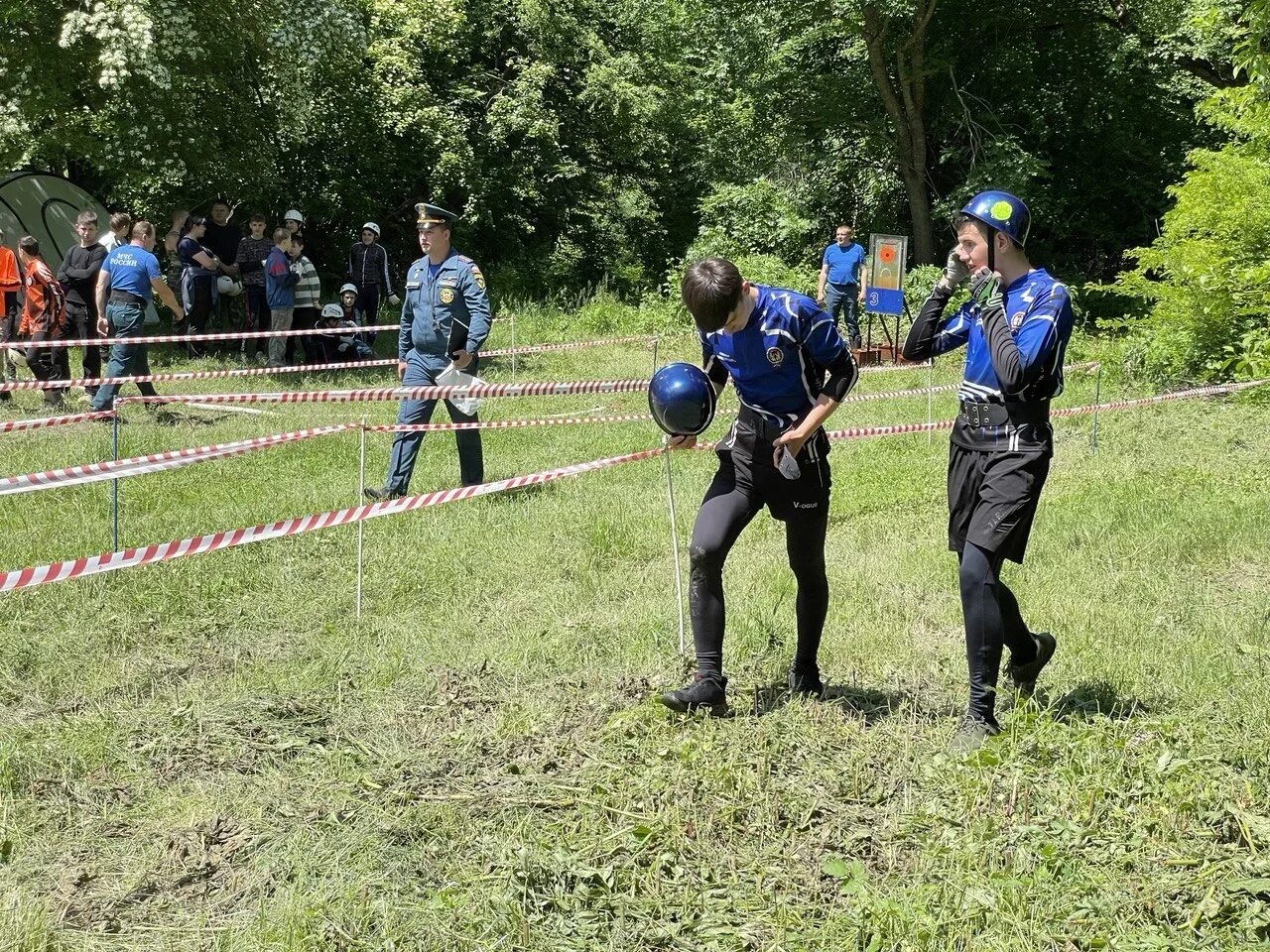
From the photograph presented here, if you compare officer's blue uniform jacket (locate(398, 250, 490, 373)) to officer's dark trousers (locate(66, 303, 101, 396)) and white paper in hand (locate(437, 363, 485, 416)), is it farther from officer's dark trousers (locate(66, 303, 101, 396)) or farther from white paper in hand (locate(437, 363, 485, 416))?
officer's dark trousers (locate(66, 303, 101, 396))

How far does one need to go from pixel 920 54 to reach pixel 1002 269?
18601mm

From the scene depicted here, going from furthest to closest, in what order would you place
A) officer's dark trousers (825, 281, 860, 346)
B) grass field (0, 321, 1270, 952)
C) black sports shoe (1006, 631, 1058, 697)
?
officer's dark trousers (825, 281, 860, 346) < black sports shoe (1006, 631, 1058, 697) < grass field (0, 321, 1270, 952)

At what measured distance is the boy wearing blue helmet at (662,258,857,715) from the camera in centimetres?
483

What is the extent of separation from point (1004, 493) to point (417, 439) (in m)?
5.26

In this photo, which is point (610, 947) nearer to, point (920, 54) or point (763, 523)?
point (763, 523)

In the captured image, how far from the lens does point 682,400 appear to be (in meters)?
5.01

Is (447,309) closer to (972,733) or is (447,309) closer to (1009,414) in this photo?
(1009,414)

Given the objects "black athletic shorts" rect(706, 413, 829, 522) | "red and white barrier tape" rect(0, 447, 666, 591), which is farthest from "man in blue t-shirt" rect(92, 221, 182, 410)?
"black athletic shorts" rect(706, 413, 829, 522)

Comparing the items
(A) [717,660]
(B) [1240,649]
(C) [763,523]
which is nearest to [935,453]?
(C) [763,523]

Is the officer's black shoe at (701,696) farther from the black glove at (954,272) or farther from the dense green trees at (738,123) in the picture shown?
the dense green trees at (738,123)

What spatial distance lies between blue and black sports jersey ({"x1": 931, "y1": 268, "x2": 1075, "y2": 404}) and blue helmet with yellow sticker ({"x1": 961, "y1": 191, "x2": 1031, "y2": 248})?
6.3 inches

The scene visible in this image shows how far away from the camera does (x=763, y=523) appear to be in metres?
8.81

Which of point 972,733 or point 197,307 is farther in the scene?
point 197,307

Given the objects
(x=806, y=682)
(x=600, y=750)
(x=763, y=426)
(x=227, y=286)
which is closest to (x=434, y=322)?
(x=763, y=426)
